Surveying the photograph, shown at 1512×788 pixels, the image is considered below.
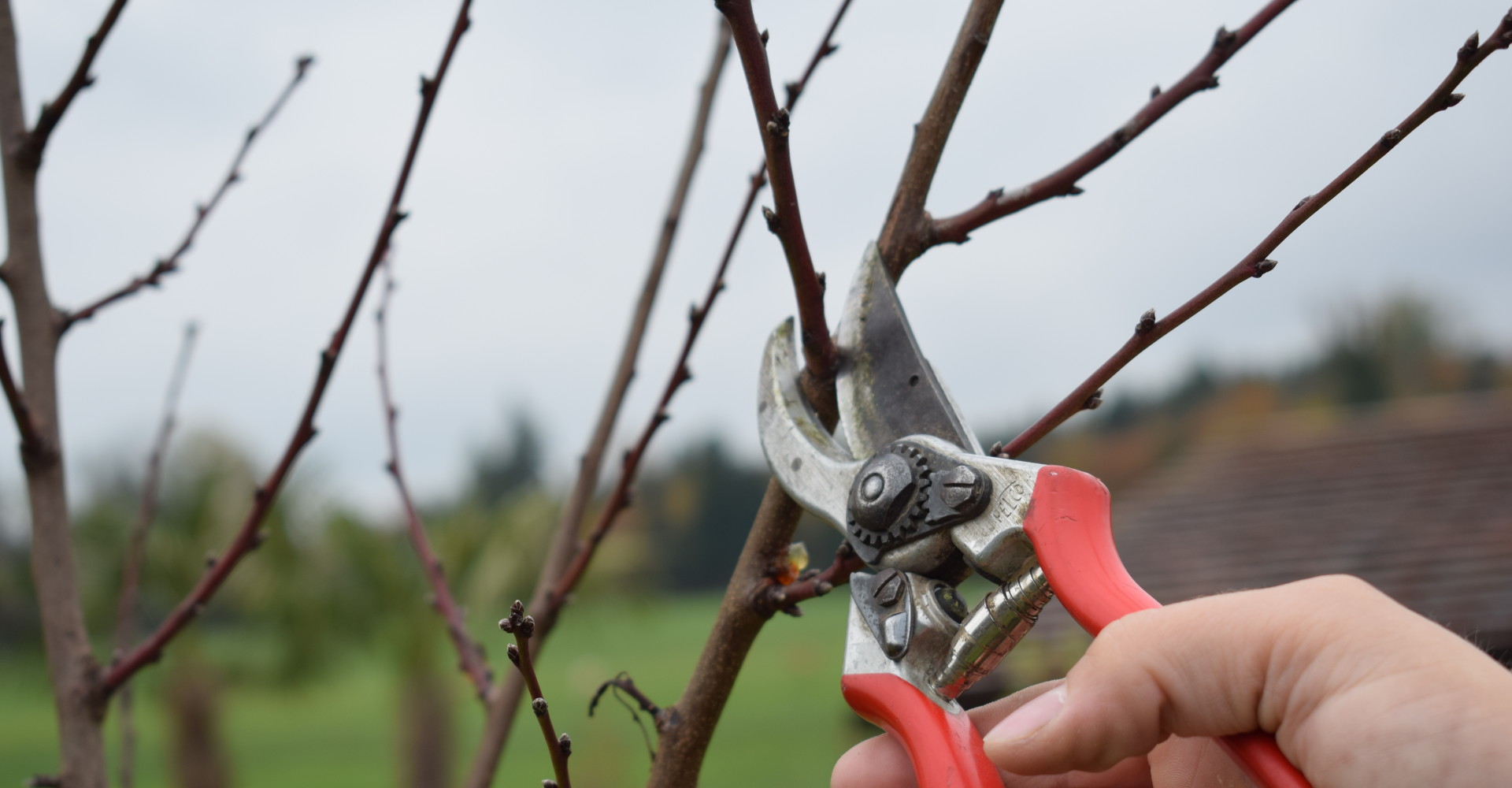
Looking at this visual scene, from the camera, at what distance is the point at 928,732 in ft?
3.42

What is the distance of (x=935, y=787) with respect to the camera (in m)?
1.02

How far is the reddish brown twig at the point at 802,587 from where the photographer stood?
3.35 feet

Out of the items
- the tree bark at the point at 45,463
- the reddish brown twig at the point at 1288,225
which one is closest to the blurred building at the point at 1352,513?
the reddish brown twig at the point at 1288,225

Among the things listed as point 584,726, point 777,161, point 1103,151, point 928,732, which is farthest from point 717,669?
point 584,726

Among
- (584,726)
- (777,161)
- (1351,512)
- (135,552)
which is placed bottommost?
(584,726)

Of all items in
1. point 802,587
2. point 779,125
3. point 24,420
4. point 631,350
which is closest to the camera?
point 779,125

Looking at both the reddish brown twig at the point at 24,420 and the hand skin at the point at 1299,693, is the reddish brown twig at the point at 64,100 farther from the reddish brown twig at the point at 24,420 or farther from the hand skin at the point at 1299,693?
the hand skin at the point at 1299,693

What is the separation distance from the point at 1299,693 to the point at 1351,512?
8284 millimetres

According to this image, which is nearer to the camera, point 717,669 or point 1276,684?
point 1276,684

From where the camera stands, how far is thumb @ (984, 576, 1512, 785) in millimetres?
779

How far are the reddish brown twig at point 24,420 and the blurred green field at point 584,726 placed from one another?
1286 cm

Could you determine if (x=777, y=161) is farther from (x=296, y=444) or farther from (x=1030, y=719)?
(x=296, y=444)

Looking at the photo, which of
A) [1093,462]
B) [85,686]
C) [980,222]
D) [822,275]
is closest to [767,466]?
[822,275]

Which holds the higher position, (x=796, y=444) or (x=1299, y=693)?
(x=796, y=444)
